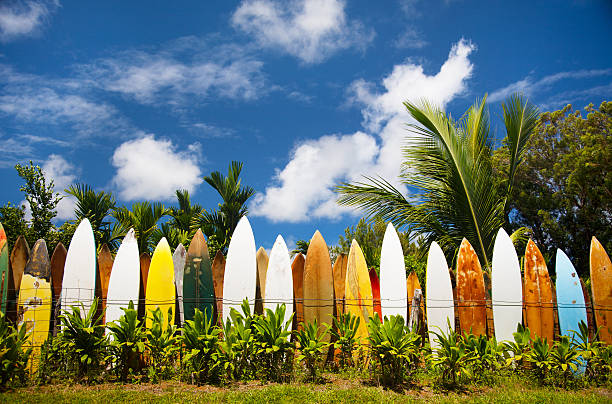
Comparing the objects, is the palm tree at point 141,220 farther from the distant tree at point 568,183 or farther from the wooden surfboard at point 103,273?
the distant tree at point 568,183

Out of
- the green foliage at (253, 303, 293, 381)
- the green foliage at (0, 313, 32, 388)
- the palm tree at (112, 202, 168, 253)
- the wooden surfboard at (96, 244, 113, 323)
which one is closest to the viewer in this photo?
the green foliage at (0, 313, 32, 388)

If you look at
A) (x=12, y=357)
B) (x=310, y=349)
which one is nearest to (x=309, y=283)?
(x=310, y=349)

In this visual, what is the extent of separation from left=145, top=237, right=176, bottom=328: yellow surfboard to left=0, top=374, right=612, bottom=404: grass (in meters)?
0.84

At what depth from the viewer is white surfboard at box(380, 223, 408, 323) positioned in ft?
14.9

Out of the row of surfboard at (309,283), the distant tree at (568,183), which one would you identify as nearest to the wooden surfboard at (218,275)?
the row of surfboard at (309,283)

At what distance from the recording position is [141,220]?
30.5ft

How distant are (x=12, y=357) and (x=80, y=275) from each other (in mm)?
977

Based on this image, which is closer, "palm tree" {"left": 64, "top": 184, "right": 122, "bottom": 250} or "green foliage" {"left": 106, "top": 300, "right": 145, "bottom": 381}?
"green foliage" {"left": 106, "top": 300, "right": 145, "bottom": 381}

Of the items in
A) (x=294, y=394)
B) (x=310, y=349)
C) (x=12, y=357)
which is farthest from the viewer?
(x=310, y=349)

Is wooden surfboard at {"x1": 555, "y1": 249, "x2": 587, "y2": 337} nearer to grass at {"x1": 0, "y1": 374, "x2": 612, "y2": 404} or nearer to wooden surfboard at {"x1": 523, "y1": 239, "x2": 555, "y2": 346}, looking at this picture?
wooden surfboard at {"x1": 523, "y1": 239, "x2": 555, "y2": 346}

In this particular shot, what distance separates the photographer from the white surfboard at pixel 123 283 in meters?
4.30

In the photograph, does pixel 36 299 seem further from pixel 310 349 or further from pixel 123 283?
pixel 310 349

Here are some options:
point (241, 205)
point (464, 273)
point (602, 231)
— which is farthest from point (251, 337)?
point (602, 231)

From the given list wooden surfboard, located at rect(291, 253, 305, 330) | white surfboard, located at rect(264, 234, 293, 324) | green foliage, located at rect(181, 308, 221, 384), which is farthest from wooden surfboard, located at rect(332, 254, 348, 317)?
green foliage, located at rect(181, 308, 221, 384)
